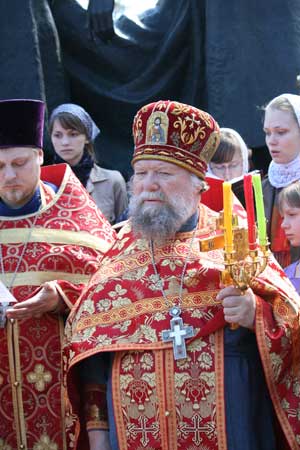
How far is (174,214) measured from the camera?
538 centimetres

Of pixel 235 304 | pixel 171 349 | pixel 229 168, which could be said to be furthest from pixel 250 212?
pixel 229 168

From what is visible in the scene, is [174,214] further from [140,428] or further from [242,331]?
[140,428]

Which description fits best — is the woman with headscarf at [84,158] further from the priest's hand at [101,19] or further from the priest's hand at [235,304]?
the priest's hand at [235,304]

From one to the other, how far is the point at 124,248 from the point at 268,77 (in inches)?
158

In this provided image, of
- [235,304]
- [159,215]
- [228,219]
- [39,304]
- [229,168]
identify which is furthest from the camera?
[229,168]

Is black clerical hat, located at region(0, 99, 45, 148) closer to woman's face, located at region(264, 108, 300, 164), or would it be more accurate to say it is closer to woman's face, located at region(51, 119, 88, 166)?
woman's face, located at region(264, 108, 300, 164)

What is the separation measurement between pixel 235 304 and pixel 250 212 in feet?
1.39

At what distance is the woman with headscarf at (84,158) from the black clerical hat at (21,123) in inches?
78.2

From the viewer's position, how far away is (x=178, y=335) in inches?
206

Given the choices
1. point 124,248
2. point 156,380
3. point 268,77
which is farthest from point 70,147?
point 156,380

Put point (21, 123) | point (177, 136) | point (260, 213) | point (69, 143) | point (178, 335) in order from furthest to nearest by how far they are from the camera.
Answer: point (69, 143) < point (21, 123) < point (177, 136) < point (178, 335) < point (260, 213)

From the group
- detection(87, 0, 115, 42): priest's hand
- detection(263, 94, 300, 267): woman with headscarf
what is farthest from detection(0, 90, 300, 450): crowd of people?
detection(87, 0, 115, 42): priest's hand

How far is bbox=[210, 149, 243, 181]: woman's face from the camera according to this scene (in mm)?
7574

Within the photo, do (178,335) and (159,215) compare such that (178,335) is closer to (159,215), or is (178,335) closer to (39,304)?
(159,215)
